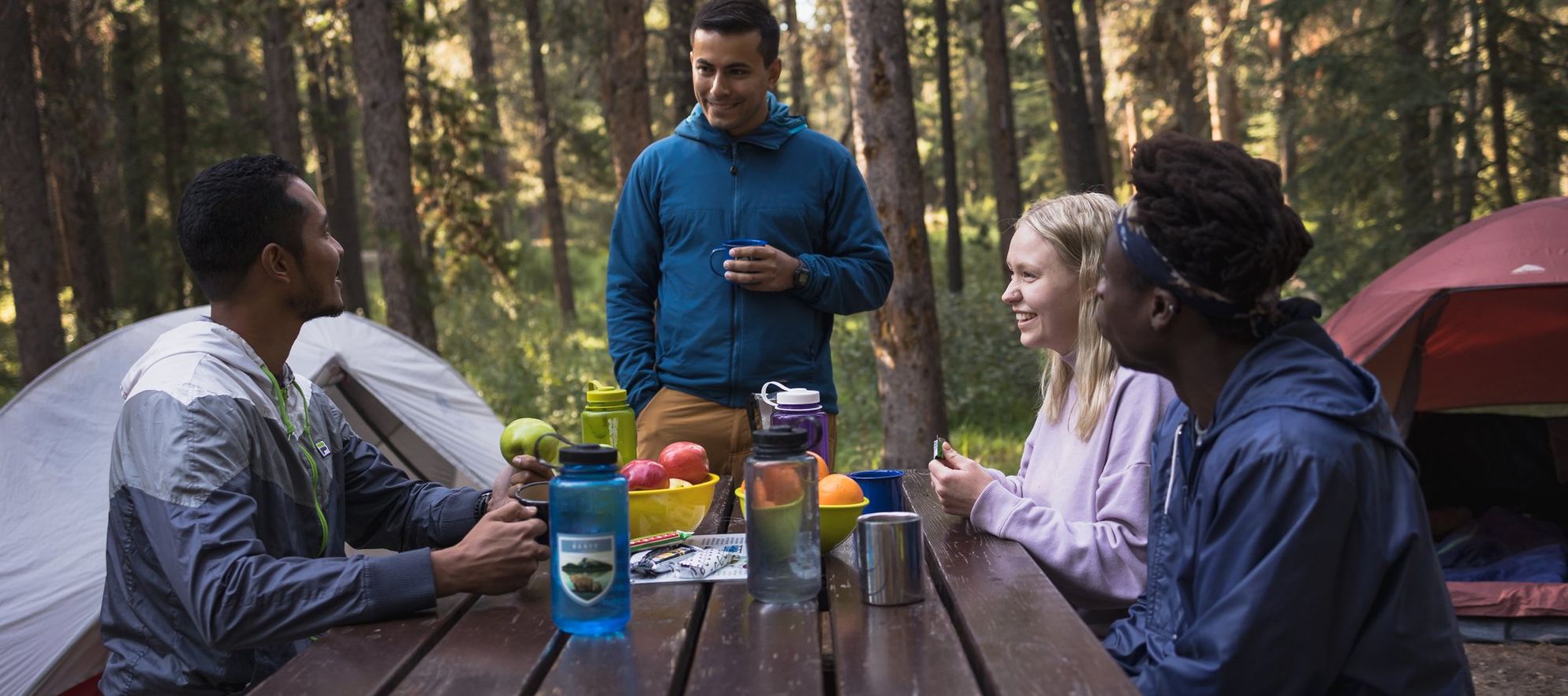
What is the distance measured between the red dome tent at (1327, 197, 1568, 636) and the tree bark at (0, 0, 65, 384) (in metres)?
8.82

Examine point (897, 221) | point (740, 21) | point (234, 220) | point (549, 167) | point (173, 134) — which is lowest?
point (234, 220)

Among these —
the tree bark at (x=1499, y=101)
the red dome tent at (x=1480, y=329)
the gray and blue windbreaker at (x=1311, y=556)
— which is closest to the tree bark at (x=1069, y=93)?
the tree bark at (x=1499, y=101)

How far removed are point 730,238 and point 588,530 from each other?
205 cm

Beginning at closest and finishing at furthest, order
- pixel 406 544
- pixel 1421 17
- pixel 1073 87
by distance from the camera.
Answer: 1. pixel 406 544
2. pixel 1421 17
3. pixel 1073 87

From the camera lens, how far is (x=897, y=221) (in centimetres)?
660

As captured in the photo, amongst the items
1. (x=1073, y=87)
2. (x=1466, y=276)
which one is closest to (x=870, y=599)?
(x=1466, y=276)

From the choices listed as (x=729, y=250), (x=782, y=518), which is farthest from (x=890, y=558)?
(x=729, y=250)

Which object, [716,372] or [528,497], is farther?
[716,372]

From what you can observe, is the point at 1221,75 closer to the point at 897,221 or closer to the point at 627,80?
Answer: the point at 627,80

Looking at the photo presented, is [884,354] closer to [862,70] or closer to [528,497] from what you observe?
[862,70]

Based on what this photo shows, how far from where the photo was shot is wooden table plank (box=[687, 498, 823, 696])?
1754 millimetres

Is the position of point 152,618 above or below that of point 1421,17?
below

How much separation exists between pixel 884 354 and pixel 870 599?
15.7 ft

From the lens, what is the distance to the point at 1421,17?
10.7m
